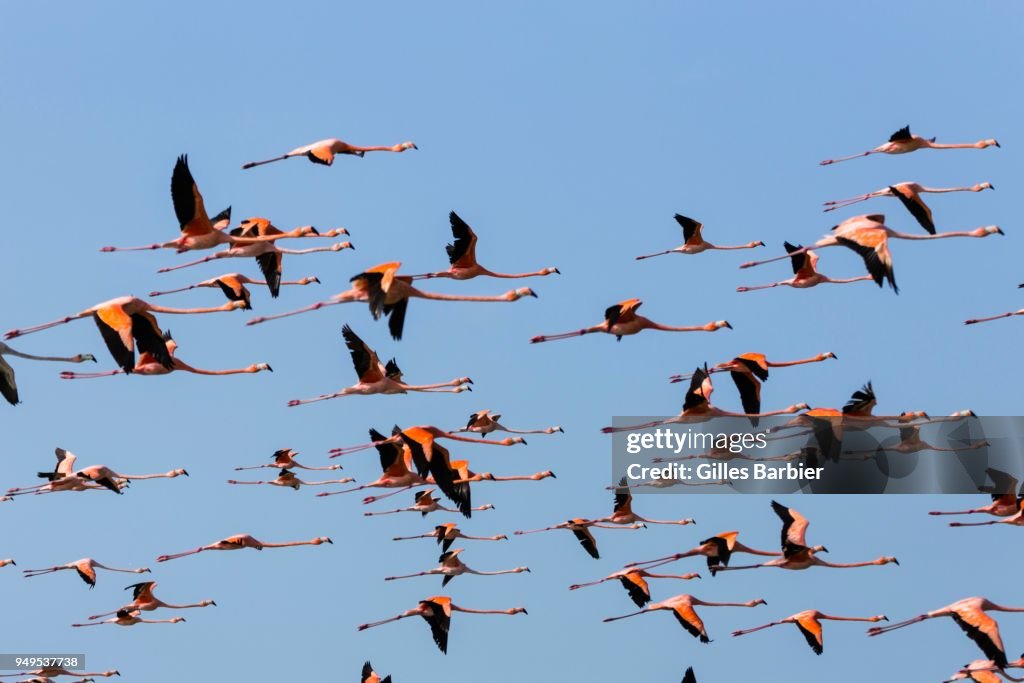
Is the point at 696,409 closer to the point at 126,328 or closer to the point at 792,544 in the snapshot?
the point at 792,544

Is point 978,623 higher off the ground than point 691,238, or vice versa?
point 691,238

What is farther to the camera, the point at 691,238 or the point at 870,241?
the point at 691,238

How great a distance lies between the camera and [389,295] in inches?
1208

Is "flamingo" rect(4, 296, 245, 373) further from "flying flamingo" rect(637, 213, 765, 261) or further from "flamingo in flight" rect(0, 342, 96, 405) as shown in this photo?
"flying flamingo" rect(637, 213, 765, 261)

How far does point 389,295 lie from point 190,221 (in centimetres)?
309

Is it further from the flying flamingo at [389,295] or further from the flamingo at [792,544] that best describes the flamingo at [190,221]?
the flamingo at [792,544]

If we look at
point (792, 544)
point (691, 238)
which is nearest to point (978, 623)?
point (792, 544)

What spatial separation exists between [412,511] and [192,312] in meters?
7.96

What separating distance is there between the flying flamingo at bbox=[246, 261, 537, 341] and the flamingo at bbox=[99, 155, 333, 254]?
4.85 ft

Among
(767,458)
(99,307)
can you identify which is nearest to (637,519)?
(767,458)

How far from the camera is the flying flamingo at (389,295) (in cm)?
2952

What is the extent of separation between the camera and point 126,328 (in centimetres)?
2911

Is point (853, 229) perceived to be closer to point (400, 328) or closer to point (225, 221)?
point (400, 328)

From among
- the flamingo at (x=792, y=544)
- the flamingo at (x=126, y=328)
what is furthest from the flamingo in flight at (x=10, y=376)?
the flamingo at (x=792, y=544)
